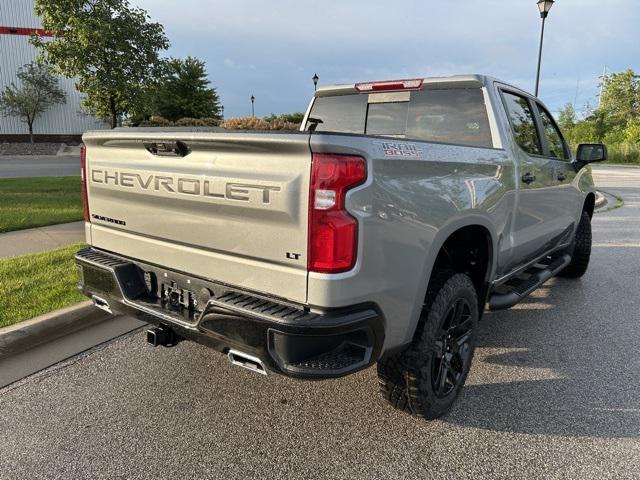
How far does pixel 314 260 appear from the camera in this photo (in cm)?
205

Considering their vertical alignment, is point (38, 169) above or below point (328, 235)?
below

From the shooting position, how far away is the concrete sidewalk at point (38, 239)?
5.88 meters

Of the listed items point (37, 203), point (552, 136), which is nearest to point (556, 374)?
point (552, 136)

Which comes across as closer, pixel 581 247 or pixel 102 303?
pixel 102 303

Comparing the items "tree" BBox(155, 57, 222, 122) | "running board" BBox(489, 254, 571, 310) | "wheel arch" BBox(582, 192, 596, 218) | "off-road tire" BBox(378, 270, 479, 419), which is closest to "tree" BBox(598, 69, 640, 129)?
"tree" BBox(155, 57, 222, 122)

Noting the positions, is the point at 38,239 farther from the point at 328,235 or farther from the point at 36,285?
the point at 328,235

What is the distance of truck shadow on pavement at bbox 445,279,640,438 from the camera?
2842 millimetres

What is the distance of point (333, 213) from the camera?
200 centimetres

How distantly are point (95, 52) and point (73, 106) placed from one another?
30868 mm

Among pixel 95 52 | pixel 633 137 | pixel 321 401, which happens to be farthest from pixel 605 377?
pixel 633 137

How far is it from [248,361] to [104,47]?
47.1 feet

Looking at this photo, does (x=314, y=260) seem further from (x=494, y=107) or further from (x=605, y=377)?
(x=605, y=377)

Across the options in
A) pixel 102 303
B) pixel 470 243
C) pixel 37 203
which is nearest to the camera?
pixel 102 303

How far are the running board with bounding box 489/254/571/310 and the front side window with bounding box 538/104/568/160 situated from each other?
1.03 metres
